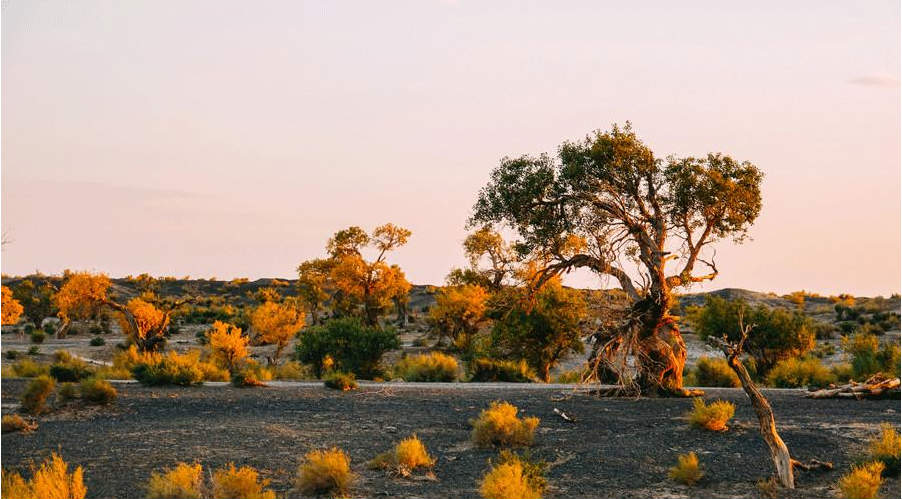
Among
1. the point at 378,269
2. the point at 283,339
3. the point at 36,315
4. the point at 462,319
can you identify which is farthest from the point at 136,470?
the point at 36,315

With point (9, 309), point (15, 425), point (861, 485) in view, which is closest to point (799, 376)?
point (861, 485)

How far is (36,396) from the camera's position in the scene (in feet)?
65.5

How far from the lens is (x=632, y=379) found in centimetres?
2227

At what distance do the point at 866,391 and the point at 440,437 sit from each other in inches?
476

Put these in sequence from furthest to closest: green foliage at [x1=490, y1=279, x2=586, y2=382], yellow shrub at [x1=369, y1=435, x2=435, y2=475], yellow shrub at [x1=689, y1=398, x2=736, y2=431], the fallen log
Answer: green foliage at [x1=490, y1=279, x2=586, y2=382], the fallen log, yellow shrub at [x1=689, y1=398, x2=736, y2=431], yellow shrub at [x1=369, y1=435, x2=435, y2=475]

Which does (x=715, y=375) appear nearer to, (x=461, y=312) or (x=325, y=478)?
(x=325, y=478)

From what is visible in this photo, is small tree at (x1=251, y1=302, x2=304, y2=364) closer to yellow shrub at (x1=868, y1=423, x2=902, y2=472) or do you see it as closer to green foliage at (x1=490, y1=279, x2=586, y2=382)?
green foliage at (x1=490, y1=279, x2=586, y2=382)

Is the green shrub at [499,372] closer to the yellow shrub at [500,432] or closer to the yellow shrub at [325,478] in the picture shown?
the yellow shrub at [500,432]

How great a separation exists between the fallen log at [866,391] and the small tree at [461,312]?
27.6 meters

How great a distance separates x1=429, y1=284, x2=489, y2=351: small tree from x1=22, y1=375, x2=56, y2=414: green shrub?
1182 inches

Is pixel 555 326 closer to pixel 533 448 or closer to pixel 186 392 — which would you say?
pixel 186 392

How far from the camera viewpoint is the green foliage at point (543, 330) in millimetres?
34406

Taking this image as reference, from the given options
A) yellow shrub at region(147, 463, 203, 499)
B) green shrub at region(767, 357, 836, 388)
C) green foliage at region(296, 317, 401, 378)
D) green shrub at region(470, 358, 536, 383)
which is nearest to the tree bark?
yellow shrub at region(147, 463, 203, 499)

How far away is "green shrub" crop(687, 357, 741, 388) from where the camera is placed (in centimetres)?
2864
